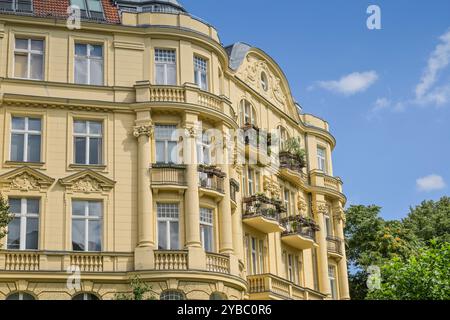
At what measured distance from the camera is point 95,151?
113 ft

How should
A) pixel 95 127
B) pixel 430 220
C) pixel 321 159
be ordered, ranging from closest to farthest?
pixel 95 127 → pixel 321 159 → pixel 430 220

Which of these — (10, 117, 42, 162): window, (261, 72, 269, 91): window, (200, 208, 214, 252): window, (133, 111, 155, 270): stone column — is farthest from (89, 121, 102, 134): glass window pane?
(261, 72, 269, 91): window

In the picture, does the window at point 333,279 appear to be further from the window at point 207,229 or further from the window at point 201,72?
the window at point 201,72

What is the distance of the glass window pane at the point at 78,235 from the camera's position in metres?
32.7

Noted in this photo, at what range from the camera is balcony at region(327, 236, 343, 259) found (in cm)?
4700

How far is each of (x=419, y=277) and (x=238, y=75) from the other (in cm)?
1522

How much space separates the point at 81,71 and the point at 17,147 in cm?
460

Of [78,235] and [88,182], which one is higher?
[88,182]

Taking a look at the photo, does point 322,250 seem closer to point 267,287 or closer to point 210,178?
point 267,287

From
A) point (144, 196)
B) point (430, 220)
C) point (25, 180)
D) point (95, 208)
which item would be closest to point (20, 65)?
point (25, 180)

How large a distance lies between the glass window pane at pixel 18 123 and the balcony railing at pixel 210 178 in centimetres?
779

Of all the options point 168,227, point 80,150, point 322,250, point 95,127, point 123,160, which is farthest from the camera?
point 322,250
